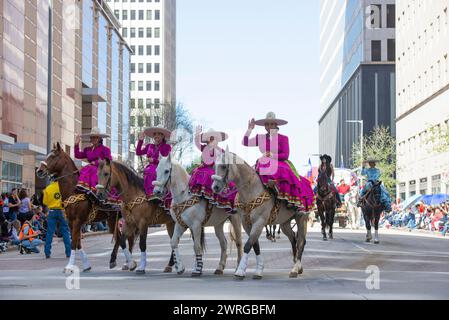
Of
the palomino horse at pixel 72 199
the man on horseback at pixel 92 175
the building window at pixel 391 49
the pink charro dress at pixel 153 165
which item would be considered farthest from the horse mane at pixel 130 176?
the building window at pixel 391 49

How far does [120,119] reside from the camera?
11556 cm

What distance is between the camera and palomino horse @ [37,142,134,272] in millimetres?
17656

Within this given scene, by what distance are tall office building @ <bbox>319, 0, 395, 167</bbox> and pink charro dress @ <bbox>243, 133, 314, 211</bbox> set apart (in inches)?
3260

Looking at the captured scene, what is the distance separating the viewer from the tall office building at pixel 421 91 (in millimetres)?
68062

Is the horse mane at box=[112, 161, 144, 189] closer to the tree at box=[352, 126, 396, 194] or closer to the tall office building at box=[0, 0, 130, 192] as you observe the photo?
the tall office building at box=[0, 0, 130, 192]

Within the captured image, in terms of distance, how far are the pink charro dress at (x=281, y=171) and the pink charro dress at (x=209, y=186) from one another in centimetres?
72

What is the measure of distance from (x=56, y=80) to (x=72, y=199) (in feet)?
188

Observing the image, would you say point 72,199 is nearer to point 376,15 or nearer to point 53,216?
point 53,216

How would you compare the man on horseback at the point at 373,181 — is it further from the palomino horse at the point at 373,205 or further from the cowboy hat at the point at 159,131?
the cowboy hat at the point at 159,131

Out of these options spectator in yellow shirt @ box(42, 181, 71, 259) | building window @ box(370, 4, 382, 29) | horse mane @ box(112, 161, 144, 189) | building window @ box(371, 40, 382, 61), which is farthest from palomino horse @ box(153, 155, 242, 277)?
building window @ box(371, 40, 382, 61)

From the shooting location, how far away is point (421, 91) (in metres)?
77.8
